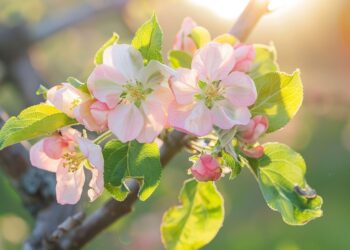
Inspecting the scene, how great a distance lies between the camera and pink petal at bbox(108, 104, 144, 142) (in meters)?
0.71

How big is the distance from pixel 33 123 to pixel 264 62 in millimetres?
354

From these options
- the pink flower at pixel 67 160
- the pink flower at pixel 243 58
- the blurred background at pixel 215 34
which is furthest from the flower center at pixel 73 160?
the blurred background at pixel 215 34

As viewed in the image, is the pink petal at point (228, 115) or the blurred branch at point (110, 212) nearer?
the pink petal at point (228, 115)

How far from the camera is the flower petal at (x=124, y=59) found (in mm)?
718

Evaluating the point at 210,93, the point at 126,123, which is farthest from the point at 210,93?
the point at 126,123

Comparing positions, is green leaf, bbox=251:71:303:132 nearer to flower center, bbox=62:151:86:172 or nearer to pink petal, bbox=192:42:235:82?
pink petal, bbox=192:42:235:82

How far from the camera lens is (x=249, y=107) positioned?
78 cm

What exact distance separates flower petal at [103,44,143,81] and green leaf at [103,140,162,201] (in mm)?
81

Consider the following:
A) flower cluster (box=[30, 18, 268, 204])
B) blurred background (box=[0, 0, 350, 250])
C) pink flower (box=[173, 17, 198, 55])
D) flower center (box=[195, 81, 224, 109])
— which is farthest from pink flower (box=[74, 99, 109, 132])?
blurred background (box=[0, 0, 350, 250])

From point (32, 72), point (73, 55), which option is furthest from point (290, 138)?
point (32, 72)

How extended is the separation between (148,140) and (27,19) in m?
2.22

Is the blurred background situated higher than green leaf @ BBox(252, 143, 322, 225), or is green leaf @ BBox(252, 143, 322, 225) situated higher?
green leaf @ BBox(252, 143, 322, 225)

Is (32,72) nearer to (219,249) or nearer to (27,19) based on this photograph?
(27,19)

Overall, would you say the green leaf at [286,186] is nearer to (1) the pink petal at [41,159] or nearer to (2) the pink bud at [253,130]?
(2) the pink bud at [253,130]
